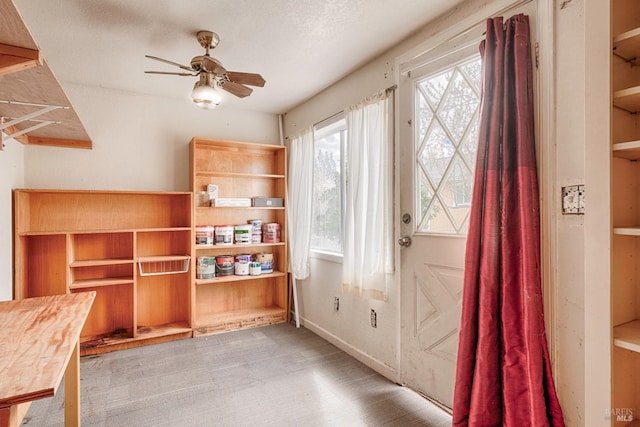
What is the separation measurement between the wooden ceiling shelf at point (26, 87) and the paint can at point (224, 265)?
1.68 metres

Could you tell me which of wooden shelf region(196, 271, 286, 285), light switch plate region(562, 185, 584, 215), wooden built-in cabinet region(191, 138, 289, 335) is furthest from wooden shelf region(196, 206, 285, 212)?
light switch plate region(562, 185, 584, 215)

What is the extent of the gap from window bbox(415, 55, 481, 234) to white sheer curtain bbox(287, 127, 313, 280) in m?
1.43

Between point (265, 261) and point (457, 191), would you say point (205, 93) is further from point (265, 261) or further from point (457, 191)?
point (265, 261)

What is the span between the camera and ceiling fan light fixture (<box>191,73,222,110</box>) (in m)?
2.12

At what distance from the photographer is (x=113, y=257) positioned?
10.5 feet

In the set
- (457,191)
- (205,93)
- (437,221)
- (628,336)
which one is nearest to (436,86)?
(457,191)

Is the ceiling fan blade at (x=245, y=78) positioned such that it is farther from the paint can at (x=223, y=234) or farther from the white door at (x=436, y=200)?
the paint can at (x=223, y=234)

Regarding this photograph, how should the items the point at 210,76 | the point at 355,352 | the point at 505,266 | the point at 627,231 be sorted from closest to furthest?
the point at 627,231 → the point at 505,266 → the point at 210,76 → the point at 355,352

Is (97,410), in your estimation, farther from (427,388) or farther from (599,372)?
(599,372)

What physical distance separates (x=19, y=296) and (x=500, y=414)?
3.44 metres

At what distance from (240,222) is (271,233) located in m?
0.39

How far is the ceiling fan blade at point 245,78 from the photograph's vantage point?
2.23 meters

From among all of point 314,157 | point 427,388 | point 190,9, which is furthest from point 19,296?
point 427,388

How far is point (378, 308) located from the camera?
261cm
